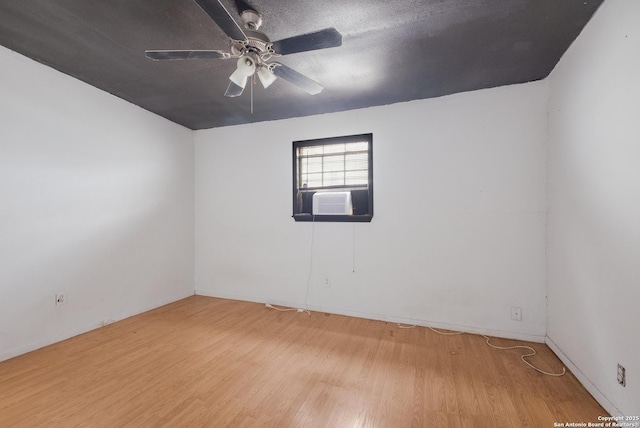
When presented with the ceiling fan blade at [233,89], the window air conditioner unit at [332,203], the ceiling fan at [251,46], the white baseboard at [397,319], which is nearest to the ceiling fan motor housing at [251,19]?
the ceiling fan at [251,46]

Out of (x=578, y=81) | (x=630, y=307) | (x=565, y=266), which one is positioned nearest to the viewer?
(x=630, y=307)

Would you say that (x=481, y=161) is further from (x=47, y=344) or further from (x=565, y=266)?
(x=47, y=344)

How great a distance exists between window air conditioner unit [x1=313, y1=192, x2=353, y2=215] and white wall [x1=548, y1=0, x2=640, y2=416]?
1.98m

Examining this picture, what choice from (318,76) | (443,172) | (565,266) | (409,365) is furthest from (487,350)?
(318,76)

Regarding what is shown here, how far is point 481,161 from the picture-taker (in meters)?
2.76

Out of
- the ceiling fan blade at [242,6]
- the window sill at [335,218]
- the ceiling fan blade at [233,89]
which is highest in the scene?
the ceiling fan blade at [242,6]

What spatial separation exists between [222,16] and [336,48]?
102 centimetres

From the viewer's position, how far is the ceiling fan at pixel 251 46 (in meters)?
1.44

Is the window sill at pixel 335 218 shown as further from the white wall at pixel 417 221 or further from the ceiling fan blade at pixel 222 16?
the ceiling fan blade at pixel 222 16

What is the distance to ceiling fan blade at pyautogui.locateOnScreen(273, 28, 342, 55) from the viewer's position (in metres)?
1.47

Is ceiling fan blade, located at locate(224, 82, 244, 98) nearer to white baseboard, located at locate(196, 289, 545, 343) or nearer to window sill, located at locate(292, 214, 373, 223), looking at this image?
window sill, located at locate(292, 214, 373, 223)

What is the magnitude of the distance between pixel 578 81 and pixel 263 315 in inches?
147

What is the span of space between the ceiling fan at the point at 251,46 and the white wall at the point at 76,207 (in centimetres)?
164

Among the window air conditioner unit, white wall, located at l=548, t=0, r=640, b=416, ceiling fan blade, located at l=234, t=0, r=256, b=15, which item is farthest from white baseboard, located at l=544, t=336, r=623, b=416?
ceiling fan blade, located at l=234, t=0, r=256, b=15
